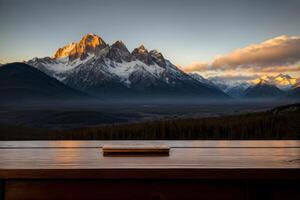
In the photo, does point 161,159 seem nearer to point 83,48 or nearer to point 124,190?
point 124,190

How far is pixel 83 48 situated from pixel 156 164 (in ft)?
5.39

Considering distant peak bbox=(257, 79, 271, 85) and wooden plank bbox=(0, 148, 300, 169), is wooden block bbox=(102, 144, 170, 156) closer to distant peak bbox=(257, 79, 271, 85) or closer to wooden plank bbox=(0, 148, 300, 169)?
wooden plank bbox=(0, 148, 300, 169)

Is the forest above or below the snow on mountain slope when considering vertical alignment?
below

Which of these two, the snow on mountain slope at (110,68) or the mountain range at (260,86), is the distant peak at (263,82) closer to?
the mountain range at (260,86)

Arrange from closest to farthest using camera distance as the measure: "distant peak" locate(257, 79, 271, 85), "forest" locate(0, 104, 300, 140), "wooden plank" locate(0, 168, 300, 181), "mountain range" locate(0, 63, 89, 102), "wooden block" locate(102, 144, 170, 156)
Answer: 1. "wooden plank" locate(0, 168, 300, 181)
2. "wooden block" locate(102, 144, 170, 156)
3. "forest" locate(0, 104, 300, 140)
4. "mountain range" locate(0, 63, 89, 102)
5. "distant peak" locate(257, 79, 271, 85)

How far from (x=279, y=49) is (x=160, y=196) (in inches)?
73.1

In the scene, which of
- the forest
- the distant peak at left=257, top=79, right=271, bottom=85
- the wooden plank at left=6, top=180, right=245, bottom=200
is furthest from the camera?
the distant peak at left=257, top=79, right=271, bottom=85

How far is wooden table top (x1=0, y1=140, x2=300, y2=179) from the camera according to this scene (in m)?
1.18

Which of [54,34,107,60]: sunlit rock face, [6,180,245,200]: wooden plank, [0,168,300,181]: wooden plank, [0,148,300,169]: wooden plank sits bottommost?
[6,180,245,200]: wooden plank

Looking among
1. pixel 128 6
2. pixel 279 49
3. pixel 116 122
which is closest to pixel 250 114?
pixel 279 49

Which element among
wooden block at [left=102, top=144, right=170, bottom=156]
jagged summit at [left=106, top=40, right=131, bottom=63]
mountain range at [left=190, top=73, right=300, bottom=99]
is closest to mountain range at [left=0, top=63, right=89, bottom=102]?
jagged summit at [left=106, top=40, right=131, bottom=63]

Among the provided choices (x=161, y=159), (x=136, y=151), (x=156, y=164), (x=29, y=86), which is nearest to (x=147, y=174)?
(x=156, y=164)

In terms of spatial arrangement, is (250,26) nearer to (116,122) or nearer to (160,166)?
(116,122)

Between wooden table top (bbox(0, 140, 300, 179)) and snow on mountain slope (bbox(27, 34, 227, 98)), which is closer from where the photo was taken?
wooden table top (bbox(0, 140, 300, 179))
